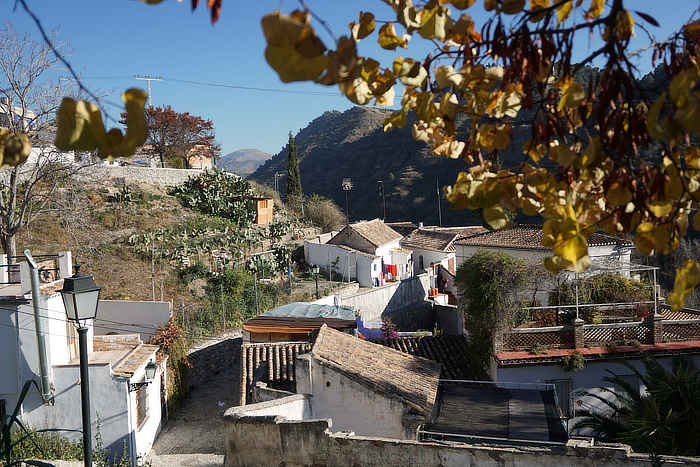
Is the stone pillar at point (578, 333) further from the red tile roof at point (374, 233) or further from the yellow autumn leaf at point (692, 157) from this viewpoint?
the red tile roof at point (374, 233)

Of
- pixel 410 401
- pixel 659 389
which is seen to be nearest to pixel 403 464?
pixel 410 401

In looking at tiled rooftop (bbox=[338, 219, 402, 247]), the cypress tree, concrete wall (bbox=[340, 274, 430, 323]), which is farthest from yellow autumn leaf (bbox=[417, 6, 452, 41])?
the cypress tree

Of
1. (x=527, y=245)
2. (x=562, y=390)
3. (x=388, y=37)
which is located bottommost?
(x=562, y=390)

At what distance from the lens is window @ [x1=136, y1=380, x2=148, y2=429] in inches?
418

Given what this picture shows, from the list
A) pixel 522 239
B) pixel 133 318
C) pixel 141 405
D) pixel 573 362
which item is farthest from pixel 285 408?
pixel 522 239

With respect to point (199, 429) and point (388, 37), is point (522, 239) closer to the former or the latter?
point (199, 429)

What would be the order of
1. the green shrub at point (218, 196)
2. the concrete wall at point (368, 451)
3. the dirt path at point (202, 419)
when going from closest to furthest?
the concrete wall at point (368, 451), the dirt path at point (202, 419), the green shrub at point (218, 196)

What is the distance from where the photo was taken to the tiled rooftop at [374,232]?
24.6 m

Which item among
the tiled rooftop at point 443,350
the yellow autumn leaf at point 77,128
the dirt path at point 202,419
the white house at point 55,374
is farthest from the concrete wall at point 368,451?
the yellow autumn leaf at point 77,128

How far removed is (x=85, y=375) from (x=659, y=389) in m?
7.92

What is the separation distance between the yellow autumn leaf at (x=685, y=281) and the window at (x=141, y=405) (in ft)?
36.7

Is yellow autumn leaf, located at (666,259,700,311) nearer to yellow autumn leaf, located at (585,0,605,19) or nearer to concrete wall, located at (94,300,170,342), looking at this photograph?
yellow autumn leaf, located at (585,0,605,19)

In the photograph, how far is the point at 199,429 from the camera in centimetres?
1216

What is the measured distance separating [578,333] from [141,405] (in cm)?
965
